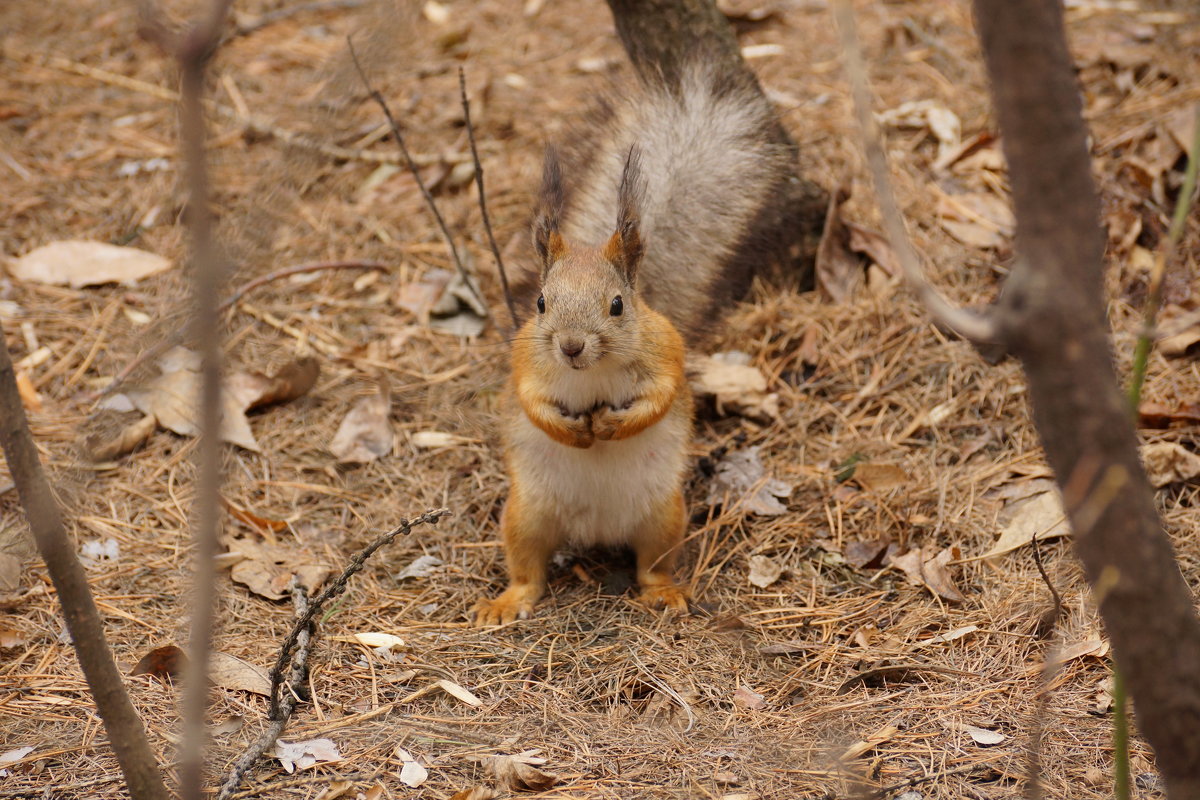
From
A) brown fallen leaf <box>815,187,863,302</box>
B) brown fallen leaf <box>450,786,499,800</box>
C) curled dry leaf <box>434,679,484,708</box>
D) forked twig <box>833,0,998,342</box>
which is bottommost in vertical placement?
curled dry leaf <box>434,679,484,708</box>

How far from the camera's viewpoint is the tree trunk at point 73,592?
145cm

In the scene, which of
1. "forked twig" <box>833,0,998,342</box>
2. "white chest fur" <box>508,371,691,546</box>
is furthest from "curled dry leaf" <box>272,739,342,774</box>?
"forked twig" <box>833,0,998,342</box>

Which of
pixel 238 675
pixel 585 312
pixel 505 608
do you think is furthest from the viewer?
pixel 505 608

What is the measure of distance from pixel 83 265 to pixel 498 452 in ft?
5.49

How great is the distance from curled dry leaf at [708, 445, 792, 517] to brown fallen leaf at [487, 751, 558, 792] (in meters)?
1.18

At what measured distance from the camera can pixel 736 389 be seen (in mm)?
3375

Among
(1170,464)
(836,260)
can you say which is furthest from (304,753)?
(836,260)

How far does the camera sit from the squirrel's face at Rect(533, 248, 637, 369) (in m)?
2.51

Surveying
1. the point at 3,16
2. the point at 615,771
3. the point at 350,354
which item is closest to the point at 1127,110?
the point at 350,354

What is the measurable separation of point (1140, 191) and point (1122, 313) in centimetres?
52

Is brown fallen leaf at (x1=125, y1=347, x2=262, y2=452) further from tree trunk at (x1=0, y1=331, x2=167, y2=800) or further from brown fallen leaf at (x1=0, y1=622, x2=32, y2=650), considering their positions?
tree trunk at (x1=0, y1=331, x2=167, y2=800)

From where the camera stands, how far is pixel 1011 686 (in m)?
2.27

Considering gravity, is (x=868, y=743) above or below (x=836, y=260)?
below

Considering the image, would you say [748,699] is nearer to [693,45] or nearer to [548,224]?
[548,224]
